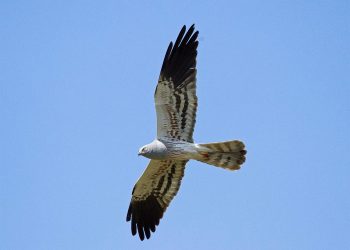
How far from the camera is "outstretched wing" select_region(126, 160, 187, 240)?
13.6 meters

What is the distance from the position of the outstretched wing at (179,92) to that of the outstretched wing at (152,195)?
0.94 m

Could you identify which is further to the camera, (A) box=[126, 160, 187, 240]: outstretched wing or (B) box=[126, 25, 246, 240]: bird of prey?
(A) box=[126, 160, 187, 240]: outstretched wing

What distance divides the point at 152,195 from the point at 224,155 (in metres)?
2.12

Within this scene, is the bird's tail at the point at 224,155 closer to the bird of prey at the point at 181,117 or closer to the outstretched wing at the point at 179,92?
the bird of prey at the point at 181,117

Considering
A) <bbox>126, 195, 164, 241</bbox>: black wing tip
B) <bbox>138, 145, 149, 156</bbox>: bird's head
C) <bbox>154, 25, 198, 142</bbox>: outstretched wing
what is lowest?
<bbox>126, 195, 164, 241</bbox>: black wing tip

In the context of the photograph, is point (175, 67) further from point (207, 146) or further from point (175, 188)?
point (175, 188)

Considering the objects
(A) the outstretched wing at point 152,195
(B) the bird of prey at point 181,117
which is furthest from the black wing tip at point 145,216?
(B) the bird of prey at point 181,117

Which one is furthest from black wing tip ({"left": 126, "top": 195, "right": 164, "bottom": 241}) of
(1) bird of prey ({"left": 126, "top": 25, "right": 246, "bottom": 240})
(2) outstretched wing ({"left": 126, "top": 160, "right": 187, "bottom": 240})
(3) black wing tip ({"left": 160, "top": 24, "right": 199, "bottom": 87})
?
(3) black wing tip ({"left": 160, "top": 24, "right": 199, "bottom": 87})

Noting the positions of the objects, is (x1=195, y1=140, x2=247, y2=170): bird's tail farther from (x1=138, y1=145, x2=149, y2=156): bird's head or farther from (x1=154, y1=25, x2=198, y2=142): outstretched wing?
(x1=138, y1=145, x2=149, y2=156): bird's head

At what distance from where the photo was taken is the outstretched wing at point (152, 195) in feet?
44.5

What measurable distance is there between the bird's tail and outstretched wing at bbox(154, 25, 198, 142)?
0.44 m

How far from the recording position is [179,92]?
1274 centimetres

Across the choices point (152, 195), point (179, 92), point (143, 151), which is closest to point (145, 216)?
point (152, 195)

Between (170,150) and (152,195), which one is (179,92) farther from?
(152,195)
